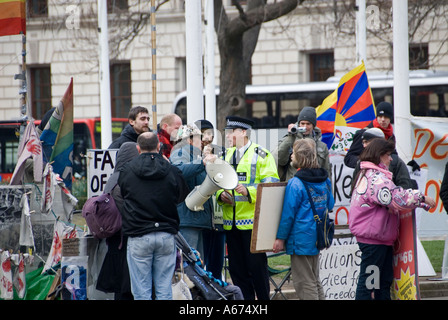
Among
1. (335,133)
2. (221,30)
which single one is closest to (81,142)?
(221,30)

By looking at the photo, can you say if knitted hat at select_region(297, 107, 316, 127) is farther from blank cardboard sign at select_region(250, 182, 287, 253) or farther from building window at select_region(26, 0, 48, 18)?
building window at select_region(26, 0, 48, 18)

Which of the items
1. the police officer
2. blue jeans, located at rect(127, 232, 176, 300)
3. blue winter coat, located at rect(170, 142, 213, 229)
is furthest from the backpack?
the police officer

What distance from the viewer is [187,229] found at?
7.22 metres

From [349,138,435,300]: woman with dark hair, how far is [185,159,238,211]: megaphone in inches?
46.2

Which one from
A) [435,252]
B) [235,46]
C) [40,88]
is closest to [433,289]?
[435,252]

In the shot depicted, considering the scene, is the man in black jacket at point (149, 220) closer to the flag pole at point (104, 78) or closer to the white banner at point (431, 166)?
the white banner at point (431, 166)

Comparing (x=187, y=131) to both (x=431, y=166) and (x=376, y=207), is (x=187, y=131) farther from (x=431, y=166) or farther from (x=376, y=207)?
(x=431, y=166)

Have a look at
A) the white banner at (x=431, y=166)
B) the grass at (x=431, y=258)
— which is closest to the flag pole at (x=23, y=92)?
the grass at (x=431, y=258)

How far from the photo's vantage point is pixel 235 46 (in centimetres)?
1770

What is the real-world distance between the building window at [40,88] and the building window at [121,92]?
288 centimetres

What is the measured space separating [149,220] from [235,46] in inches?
462

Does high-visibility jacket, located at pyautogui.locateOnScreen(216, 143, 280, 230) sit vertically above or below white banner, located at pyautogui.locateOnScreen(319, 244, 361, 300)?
above

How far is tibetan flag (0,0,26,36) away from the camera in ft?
25.1
